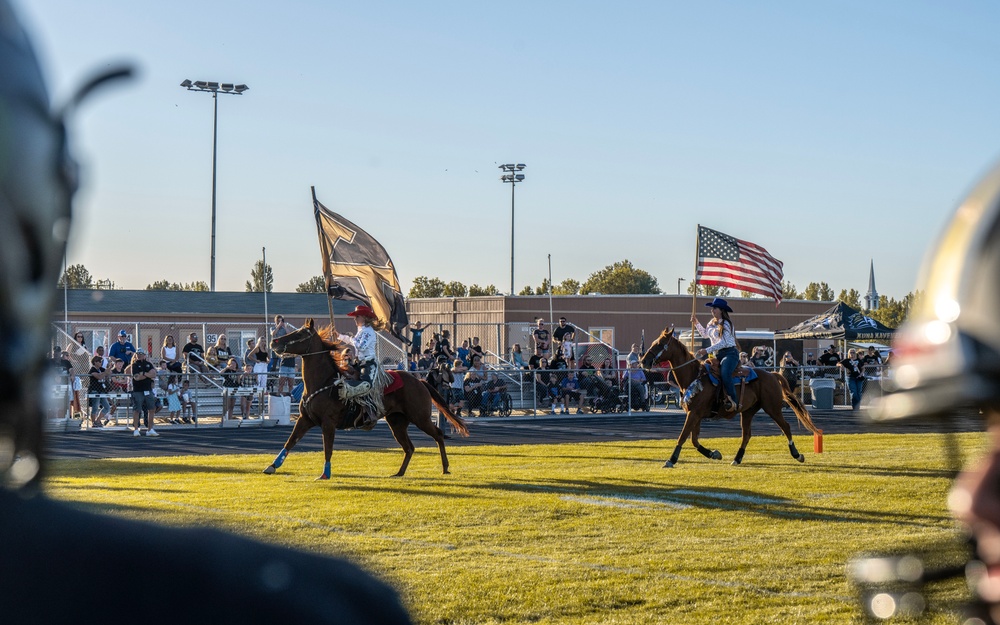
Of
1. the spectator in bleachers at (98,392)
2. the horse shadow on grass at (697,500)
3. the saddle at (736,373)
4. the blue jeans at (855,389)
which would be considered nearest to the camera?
the horse shadow on grass at (697,500)

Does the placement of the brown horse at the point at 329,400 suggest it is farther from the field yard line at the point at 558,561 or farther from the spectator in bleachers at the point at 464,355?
the spectator in bleachers at the point at 464,355

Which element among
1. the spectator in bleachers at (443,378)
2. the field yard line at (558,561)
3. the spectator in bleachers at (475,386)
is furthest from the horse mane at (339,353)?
the spectator in bleachers at (475,386)

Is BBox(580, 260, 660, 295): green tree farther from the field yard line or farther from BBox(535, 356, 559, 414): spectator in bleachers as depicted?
the field yard line

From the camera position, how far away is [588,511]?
1274 cm

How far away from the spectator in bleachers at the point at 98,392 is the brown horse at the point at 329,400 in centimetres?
1180

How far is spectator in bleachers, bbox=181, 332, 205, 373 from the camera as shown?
29.8 m

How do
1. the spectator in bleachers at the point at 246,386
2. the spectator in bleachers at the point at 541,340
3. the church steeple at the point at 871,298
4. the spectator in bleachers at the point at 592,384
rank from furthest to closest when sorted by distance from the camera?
the church steeple at the point at 871,298, the spectator in bleachers at the point at 541,340, the spectator in bleachers at the point at 592,384, the spectator in bleachers at the point at 246,386

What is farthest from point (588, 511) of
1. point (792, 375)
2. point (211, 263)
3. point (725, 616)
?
point (211, 263)

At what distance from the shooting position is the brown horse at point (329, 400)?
16906 mm

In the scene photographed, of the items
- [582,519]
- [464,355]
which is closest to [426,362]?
[464,355]

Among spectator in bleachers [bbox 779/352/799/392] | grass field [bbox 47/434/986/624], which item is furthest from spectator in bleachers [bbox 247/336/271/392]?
spectator in bleachers [bbox 779/352/799/392]

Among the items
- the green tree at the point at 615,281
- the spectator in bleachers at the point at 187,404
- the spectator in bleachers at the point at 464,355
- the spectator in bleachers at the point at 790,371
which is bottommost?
the spectator in bleachers at the point at 187,404

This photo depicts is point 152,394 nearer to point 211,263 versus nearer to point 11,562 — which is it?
point 11,562

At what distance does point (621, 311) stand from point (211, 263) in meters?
20.0
